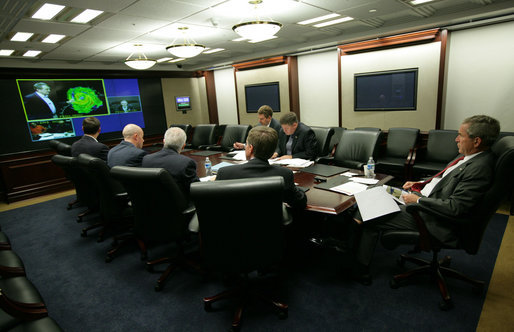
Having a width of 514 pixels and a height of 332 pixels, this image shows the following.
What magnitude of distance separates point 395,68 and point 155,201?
4.74 m

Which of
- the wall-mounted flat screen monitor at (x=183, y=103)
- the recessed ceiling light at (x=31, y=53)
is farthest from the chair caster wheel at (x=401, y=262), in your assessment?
the wall-mounted flat screen monitor at (x=183, y=103)

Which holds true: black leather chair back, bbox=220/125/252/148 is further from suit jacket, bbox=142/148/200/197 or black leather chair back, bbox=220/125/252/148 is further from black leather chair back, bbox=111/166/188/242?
black leather chair back, bbox=111/166/188/242

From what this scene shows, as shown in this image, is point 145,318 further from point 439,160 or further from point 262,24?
point 439,160

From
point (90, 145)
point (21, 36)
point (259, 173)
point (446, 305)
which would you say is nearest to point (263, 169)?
point (259, 173)

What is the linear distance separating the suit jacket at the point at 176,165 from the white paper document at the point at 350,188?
1.16m

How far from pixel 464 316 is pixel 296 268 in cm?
123

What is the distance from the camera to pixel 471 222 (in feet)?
5.94

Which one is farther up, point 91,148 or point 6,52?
point 6,52

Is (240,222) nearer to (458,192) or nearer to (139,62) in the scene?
(458,192)

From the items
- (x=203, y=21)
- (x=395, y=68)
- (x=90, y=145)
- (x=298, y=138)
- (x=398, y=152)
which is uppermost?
(x=203, y=21)

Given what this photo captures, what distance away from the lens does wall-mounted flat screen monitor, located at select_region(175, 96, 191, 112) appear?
8.35 metres

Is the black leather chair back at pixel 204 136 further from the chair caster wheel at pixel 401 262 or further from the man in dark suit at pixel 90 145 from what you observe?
the chair caster wheel at pixel 401 262

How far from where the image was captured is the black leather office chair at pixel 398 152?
4325 mm

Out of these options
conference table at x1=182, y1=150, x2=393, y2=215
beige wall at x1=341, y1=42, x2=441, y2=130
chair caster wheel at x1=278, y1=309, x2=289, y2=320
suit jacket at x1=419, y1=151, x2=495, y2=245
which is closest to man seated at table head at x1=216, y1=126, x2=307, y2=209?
conference table at x1=182, y1=150, x2=393, y2=215
